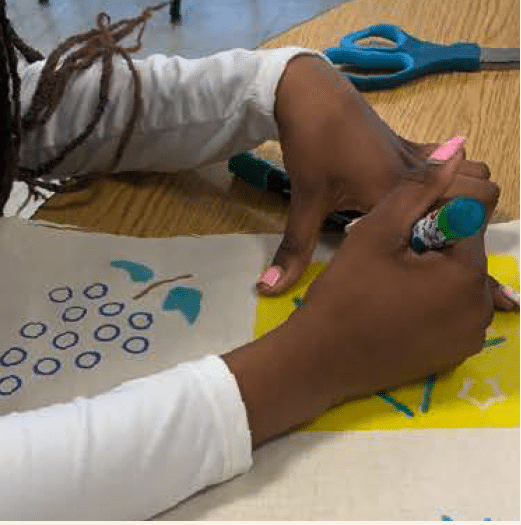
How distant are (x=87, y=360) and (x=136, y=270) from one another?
0.29 ft

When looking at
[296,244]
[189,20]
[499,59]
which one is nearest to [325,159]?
Answer: [296,244]

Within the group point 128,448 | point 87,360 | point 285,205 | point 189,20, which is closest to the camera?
point 128,448

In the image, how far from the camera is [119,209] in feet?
2.25

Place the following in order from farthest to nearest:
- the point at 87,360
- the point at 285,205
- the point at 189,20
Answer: the point at 189,20 < the point at 285,205 < the point at 87,360

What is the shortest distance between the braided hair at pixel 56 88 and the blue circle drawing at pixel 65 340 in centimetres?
14

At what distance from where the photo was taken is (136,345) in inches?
21.6

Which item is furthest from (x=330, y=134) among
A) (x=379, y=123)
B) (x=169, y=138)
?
(x=169, y=138)

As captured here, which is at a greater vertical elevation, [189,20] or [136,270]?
[136,270]

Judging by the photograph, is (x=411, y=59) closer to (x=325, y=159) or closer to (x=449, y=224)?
(x=325, y=159)

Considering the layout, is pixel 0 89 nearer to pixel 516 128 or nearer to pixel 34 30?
pixel 516 128

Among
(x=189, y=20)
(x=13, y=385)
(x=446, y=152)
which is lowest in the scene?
(x=189, y=20)

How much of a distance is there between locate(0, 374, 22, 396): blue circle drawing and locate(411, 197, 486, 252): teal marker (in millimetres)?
243

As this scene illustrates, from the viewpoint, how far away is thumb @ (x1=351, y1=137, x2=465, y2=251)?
1.65ft

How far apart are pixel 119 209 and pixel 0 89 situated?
4.9 inches
